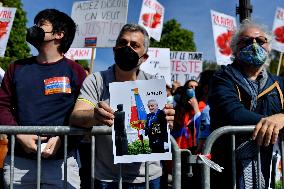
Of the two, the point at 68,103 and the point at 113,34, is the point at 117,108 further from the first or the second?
the point at 113,34

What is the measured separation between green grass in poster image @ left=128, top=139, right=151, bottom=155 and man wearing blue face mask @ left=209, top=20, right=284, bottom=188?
23.1 inches

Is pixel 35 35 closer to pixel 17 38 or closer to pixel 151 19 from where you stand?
pixel 151 19

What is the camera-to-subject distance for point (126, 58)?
9.87 ft

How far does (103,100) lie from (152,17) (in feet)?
23.2

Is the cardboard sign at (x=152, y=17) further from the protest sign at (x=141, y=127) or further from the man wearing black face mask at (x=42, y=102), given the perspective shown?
the protest sign at (x=141, y=127)

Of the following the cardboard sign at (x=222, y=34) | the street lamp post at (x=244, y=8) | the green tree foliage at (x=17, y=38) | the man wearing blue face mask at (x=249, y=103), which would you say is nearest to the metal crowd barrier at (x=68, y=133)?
the man wearing blue face mask at (x=249, y=103)

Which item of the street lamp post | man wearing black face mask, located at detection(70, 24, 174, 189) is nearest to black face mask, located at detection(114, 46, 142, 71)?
man wearing black face mask, located at detection(70, 24, 174, 189)

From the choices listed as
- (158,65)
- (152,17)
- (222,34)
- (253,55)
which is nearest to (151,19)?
(152,17)

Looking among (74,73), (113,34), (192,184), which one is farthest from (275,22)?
(74,73)

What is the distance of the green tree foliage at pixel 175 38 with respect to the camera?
49.1 m

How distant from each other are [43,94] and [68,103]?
177 mm

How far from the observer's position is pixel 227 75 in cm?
306

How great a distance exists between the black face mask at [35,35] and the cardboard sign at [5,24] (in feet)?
14.0

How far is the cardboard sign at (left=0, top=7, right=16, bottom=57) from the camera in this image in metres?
7.39
